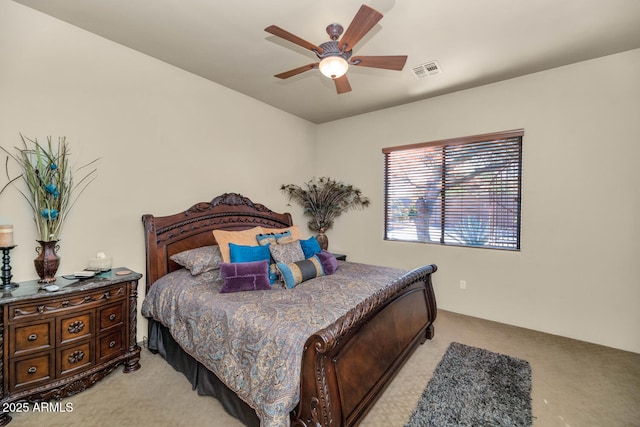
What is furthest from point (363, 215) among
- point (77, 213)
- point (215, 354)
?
point (77, 213)

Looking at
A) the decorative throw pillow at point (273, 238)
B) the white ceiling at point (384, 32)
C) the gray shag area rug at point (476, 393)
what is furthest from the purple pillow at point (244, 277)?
the white ceiling at point (384, 32)

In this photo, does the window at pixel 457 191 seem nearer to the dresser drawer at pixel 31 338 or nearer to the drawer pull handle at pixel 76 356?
the drawer pull handle at pixel 76 356

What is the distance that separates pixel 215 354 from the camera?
6.35 feet

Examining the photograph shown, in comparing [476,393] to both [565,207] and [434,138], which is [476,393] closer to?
[565,207]

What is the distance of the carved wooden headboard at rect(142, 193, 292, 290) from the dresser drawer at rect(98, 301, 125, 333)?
53 centimetres

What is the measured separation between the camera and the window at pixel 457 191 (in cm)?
345

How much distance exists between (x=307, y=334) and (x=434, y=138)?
3335mm

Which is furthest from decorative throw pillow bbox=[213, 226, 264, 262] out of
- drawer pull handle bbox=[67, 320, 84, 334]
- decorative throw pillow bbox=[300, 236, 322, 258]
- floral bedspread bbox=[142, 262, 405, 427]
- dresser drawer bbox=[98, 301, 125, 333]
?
drawer pull handle bbox=[67, 320, 84, 334]

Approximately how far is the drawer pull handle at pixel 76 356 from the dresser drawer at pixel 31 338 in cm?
17

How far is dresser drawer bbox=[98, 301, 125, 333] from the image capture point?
2215 mm

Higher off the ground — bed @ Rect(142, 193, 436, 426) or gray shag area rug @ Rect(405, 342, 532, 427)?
bed @ Rect(142, 193, 436, 426)

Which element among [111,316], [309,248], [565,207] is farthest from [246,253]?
[565,207]

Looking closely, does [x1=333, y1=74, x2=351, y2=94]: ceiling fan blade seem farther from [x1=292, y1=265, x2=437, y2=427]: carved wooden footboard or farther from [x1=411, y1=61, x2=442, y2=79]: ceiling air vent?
[x1=292, y1=265, x2=437, y2=427]: carved wooden footboard

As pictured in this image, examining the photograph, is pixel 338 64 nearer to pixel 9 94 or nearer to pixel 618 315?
pixel 9 94
